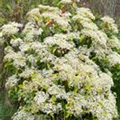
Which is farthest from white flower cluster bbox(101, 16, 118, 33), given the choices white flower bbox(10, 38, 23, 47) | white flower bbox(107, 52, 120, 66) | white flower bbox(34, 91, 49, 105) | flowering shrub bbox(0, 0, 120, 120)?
white flower bbox(34, 91, 49, 105)

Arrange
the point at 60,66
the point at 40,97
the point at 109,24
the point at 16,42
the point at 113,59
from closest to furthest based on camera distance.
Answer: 1. the point at 40,97
2. the point at 60,66
3. the point at 16,42
4. the point at 113,59
5. the point at 109,24

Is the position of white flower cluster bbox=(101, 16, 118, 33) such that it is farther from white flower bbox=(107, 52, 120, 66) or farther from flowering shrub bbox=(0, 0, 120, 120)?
white flower bbox=(107, 52, 120, 66)

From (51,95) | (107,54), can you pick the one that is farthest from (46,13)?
(51,95)

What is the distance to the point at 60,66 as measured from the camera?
3379 millimetres

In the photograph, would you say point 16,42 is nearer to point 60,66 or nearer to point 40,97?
point 60,66

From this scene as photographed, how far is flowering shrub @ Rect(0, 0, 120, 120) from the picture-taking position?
329cm

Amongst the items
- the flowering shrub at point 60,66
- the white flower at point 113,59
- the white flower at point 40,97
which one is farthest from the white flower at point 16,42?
the white flower at point 113,59

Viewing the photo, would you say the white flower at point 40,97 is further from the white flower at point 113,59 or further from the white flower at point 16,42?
the white flower at point 113,59

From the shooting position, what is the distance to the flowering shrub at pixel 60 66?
10.8 feet

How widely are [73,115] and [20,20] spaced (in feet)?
6.67

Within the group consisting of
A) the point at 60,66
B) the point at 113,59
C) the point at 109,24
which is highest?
the point at 60,66

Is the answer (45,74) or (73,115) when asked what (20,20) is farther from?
(73,115)

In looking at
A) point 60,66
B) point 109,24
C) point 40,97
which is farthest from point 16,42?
point 109,24

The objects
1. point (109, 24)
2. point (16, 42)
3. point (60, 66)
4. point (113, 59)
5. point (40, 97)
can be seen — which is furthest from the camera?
point (109, 24)
